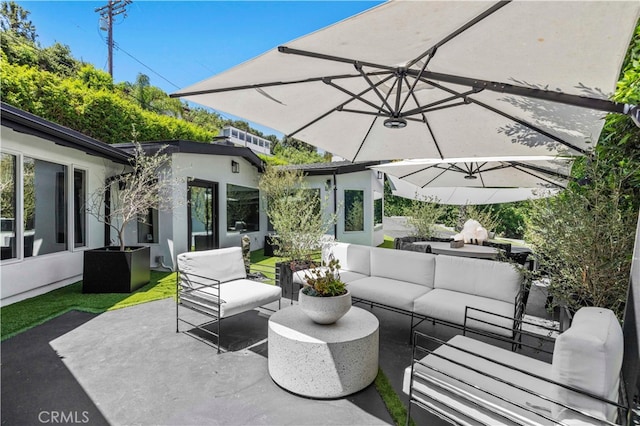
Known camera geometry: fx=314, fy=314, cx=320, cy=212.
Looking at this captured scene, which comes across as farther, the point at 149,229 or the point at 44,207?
the point at 149,229

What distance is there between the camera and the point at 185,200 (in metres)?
8.07

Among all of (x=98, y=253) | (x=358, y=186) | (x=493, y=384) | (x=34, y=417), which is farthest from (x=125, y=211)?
(x=358, y=186)

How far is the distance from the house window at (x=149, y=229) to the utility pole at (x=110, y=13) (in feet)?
60.6

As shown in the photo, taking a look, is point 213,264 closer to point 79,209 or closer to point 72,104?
point 79,209

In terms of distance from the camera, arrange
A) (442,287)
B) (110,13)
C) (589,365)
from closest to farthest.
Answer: (589,365) → (442,287) → (110,13)

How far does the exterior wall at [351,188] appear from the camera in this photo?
11.8 meters

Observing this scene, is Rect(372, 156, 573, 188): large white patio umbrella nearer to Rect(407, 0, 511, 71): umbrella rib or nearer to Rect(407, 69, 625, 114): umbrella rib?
Rect(407, 69, 625, 114): umbrella rib

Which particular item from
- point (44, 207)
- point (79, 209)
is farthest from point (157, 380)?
point (79, 209)

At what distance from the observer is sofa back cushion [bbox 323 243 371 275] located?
5367 millimetres

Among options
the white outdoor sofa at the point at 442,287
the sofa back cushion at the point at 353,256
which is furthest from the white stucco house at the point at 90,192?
the white outdoor sofa at the point at 442,287

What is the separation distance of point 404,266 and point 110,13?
2691 centimetres

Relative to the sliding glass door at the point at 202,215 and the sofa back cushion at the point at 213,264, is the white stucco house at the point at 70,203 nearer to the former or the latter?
the sliding glass door at the point at 202,215

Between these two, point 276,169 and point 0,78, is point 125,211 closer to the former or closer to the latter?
point 276,169

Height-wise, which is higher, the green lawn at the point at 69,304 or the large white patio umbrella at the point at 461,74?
the large white patio umbrella at the point at 461,74
